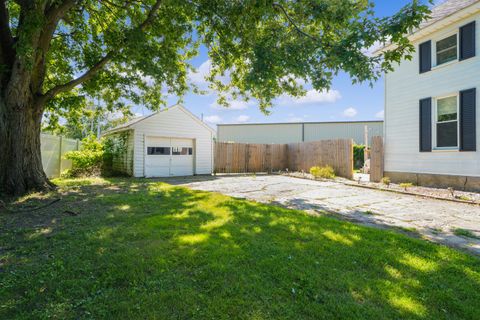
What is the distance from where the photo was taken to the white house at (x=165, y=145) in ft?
40.3

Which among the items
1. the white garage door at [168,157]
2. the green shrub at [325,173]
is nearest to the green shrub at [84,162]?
the white garage door at [168,157]

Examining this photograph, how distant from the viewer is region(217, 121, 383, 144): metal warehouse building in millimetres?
25156

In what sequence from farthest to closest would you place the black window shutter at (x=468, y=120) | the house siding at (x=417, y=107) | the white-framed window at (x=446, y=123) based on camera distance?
the white-framed window at (x=446, y=123) < the house siding at (x=417, y=107) < the black window shutter at (x=468, y=120)

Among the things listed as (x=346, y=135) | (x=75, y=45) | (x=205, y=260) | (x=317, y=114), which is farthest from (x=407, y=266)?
(x=317, y=114)

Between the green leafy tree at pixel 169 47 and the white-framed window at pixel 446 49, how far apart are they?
108 inches

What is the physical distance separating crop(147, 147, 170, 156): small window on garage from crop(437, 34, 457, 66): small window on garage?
11748mm

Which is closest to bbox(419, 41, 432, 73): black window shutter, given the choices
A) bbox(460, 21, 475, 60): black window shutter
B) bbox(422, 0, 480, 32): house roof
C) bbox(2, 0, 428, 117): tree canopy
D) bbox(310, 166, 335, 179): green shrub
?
bbox(422, 0, 480, 32): house roof

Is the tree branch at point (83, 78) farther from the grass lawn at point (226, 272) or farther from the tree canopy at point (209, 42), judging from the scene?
the grass lawn at point (226, 272)

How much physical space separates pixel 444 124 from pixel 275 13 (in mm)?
6337

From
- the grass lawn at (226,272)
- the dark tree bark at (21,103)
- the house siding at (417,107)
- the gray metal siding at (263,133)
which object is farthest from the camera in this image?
the gray metal siding at (263,133)

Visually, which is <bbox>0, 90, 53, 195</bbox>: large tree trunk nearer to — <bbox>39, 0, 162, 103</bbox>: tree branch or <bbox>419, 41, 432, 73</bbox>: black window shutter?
<bbox>39, 0, 162, 103</bbox>: tree branch

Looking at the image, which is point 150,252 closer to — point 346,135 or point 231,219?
point 231,219

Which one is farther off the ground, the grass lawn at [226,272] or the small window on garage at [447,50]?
the small window on garage at [447,50]

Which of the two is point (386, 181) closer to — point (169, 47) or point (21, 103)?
point (169, 47)
